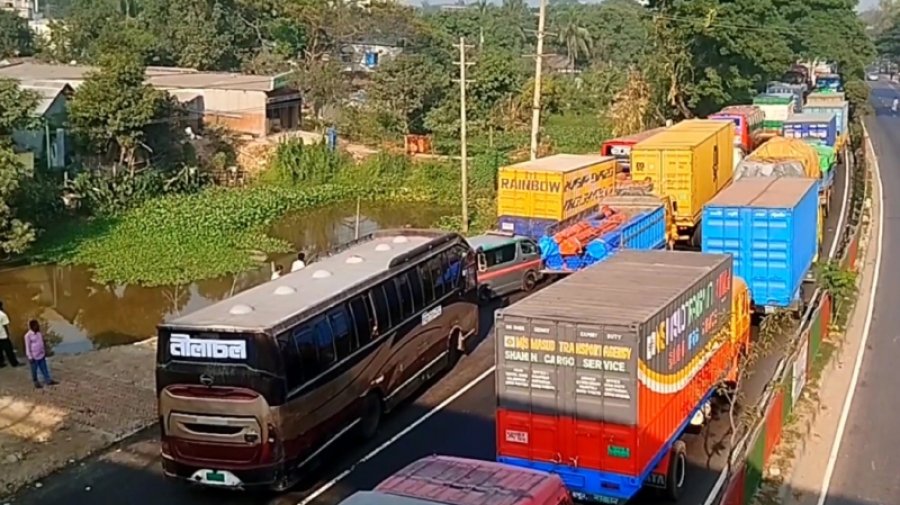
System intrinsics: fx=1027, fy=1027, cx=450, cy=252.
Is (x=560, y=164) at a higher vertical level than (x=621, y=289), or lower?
higher

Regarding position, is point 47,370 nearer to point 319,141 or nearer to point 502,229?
point 502,229

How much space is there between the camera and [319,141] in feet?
160

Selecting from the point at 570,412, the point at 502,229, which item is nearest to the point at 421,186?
the point at 502,229

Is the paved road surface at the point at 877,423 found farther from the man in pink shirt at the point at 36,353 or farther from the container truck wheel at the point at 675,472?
the man in pink shirt at the point at 36,353

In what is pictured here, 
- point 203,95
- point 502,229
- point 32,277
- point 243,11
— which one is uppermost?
point 243,11

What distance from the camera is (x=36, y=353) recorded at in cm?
1727

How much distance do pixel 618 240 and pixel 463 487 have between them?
14.7m

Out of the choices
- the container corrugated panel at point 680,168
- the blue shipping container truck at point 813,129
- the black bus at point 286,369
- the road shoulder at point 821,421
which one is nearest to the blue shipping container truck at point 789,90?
the blue shipping container truck at point 813,129

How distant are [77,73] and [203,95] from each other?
6.03 meters

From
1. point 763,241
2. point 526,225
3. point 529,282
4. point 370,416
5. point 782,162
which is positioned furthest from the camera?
point 782,162

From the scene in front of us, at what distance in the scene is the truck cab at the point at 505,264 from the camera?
22734 millimetres

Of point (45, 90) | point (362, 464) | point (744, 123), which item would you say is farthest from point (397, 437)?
point (45, 90)

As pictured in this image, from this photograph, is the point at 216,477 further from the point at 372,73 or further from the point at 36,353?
the point at 372,73

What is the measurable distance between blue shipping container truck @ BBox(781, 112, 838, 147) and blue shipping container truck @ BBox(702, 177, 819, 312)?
19052mm
